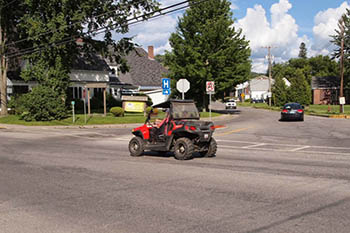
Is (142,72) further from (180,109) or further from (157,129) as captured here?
(180,109)

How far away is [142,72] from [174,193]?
50.2 meters

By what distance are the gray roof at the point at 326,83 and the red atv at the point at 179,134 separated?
74.5m

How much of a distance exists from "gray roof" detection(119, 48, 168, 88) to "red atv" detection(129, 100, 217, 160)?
4071cm

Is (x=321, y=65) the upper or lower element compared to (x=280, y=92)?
upper

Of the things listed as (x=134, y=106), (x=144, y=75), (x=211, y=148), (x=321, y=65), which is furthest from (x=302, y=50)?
(x=211, y=148)

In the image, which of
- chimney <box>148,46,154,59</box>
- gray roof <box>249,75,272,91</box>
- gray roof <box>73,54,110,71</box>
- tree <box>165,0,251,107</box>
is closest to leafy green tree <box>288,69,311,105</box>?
tree <box>165,0,251,107</box>

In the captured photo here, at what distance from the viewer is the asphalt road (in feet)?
17.9

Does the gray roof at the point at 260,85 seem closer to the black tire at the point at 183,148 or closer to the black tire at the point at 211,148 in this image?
the black tire at the point at 211,148

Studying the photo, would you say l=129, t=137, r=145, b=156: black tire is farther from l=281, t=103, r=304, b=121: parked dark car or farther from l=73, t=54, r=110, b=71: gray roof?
l=73, t=54, r=110, b=71: gray roof

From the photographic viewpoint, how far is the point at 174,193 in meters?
7.29

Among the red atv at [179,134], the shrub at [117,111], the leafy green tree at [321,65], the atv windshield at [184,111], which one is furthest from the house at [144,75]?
the leafy green tree at [321,65]

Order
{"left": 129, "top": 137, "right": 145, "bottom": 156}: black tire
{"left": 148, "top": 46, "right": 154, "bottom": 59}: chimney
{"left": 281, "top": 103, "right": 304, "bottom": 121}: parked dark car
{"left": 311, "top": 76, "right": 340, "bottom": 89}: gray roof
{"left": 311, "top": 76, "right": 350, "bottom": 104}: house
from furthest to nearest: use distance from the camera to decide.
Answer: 1. {"left": 311, "top": 76, "right": 340, "bottom": 89}: gray roof
2. {"left": 311, "top": 76, "right": 350, "bottom": 104}: house
3. {"left": 148, "top": 46, "right": 154, "bottom": 59}: chimney
4. {"left": 281, "top": 103, "right": 304, "bottom": 121}: parked dark car
5. {"left": 129, "top": 137, "right": 145, "bottom": 156}: black tire

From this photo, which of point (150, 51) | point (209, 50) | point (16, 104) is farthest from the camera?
point (150, 51)

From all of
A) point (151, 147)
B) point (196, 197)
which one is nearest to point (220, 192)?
point (196, 197)
